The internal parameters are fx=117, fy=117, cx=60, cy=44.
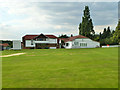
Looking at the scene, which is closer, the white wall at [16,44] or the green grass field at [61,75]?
the green grass field at [61,75]

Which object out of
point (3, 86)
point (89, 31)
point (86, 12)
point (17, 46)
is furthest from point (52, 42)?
point (3, 86)

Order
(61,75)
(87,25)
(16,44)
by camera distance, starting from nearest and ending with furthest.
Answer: (61,75) → (16,44) → (87,25)

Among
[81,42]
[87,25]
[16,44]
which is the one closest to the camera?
[16,44]

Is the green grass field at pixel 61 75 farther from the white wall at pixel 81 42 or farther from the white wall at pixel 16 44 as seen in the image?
the white wall at pixel 81 42

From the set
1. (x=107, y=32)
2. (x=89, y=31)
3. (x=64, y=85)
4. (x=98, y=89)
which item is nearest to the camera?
(x=98, y=89)

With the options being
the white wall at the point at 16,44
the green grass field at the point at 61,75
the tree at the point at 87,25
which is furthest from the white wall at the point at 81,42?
the green grass field at the point at 61,75

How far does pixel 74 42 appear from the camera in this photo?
4553cm

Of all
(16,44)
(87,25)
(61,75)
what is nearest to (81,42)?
(87,25)

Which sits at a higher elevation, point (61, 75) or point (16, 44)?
point (16, 44)

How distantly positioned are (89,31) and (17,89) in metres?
55.2

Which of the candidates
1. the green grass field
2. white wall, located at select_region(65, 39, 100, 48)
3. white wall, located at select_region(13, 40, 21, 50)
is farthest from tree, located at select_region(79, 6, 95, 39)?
the green grass field

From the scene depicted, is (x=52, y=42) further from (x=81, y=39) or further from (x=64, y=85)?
(x=64, y=85)

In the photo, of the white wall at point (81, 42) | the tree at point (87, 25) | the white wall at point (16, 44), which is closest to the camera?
the white wall at point (16, 44)

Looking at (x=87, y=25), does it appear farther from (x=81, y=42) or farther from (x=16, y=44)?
(x=16, y=44)
